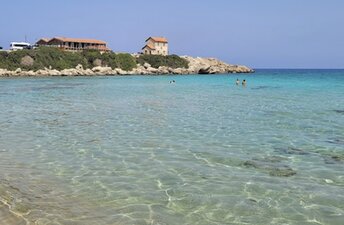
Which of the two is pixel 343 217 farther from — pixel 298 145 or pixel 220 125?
pixel 220 125

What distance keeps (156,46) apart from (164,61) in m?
16.3

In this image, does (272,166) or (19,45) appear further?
(19,45)

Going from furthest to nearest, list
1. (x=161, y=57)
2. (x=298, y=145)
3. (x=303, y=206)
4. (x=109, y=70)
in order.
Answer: (x=161, y=57)
(x=109, y=70)
(x=298, y=145)
(x=303, y=206)

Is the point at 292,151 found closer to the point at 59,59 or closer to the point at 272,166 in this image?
the point at 272,166

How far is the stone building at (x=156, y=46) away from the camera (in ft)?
535

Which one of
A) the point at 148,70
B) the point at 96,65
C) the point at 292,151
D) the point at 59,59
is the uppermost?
the point at 59,59

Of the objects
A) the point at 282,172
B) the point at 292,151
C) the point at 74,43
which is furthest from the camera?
the point at 74,43

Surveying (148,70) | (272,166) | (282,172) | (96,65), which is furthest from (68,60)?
(282,172)

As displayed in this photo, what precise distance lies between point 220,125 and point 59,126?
8474mm

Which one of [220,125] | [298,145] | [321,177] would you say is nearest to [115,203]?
[321,177]

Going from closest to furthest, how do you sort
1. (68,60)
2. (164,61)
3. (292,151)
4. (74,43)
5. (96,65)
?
(292,151), (68,60), (96,65), (74,43), (164,61)

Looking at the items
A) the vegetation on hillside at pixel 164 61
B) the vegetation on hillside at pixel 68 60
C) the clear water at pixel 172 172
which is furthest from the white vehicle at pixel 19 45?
the clear water at pixel 172 172

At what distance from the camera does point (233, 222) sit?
7941 millimetres

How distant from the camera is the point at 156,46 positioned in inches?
6471
